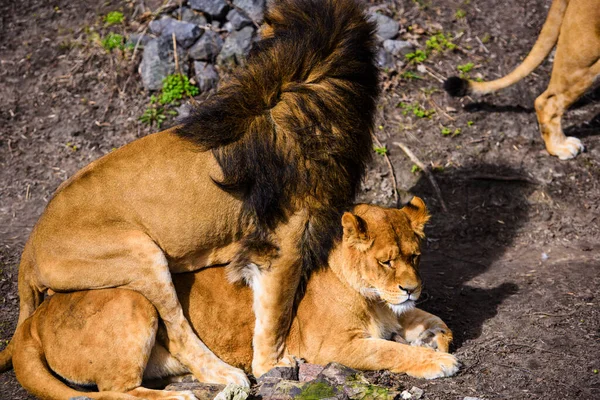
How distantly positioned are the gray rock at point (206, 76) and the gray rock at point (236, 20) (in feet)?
1.48

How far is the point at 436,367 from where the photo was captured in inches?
157

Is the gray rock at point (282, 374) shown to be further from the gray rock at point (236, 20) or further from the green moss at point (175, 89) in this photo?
the gray rock at point (236, 20)

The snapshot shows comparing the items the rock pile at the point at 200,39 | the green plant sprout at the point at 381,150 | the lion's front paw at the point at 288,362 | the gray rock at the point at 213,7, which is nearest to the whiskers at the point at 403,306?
the lion's front paw at the point at 288,362

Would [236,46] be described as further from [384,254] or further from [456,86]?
[384,254]

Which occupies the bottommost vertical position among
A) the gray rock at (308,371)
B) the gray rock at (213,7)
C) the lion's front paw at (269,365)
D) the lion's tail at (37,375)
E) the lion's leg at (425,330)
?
the lion's leg at (425,330)

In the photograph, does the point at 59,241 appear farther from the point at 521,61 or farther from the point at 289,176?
the point at 521,61

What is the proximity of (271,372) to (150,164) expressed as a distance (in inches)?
50.3

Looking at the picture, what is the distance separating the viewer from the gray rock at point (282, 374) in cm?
396

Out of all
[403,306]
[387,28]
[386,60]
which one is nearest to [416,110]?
[386,60]

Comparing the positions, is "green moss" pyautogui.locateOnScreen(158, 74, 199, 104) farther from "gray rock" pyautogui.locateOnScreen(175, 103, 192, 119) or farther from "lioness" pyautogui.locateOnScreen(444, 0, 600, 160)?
"lioness" pyautogui.locateOnScreen(444, 0, 600, 160)

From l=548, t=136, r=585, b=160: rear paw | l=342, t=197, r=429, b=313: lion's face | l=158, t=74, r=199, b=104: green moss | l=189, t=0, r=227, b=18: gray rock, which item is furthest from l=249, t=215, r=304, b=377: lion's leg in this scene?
l=189, t=0, r=227, b=18: gray rock

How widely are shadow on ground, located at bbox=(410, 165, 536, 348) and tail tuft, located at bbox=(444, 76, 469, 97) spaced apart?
0.69 metres

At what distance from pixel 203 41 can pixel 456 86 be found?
91.1 inches

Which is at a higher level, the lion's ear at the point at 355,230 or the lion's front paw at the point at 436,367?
the lion's ear at the point at 355,230
